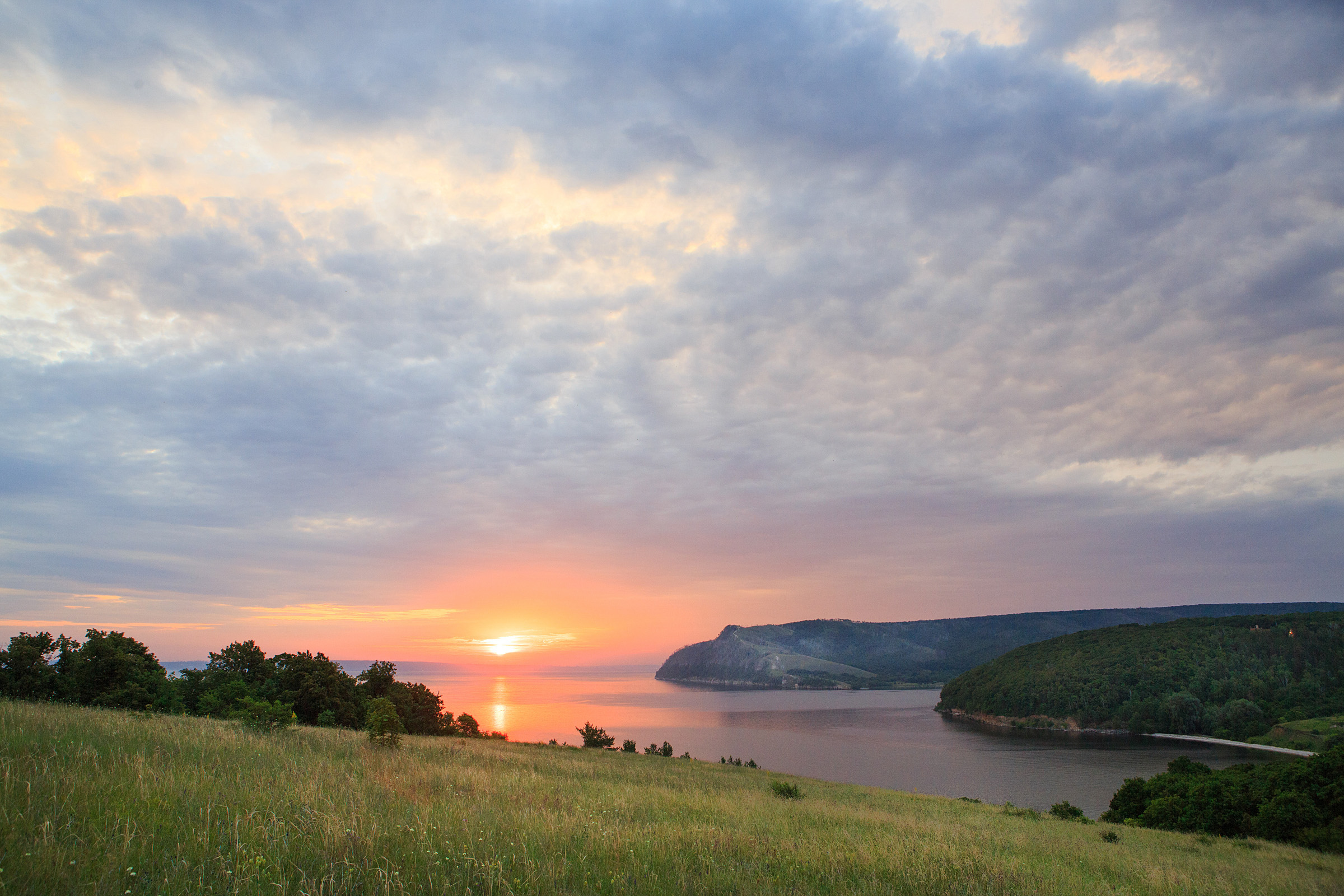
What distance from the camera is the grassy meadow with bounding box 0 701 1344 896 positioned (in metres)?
4.39

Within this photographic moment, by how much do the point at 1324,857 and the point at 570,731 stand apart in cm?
11917

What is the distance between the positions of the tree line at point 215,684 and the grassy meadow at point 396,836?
8660mm

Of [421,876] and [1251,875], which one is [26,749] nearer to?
[421,876]

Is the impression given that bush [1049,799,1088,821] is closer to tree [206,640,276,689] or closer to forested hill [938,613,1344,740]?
tree [206,640,276,689]

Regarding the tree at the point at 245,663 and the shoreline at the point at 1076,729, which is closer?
the tree at the point at 245,663

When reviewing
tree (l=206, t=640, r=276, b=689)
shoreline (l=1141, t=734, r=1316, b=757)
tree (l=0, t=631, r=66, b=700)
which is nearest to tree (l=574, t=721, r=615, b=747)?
tree (l=206, t=640, r=276, b=689)

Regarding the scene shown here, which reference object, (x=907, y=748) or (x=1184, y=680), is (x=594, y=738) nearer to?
(x=907, y=748)

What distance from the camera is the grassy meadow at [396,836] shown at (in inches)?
173

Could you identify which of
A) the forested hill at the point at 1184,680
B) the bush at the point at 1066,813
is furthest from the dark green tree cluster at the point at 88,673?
the forested hill at the point at 1184,680

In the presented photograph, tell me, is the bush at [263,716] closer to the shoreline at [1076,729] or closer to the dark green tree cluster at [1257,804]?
the dark green tree cluster at [1257,804]

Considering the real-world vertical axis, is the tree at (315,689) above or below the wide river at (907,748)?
above

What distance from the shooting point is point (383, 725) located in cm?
1714

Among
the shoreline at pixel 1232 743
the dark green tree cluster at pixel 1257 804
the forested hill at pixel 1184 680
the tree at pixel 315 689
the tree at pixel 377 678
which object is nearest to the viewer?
the dark green tree cluster at pixel 1257 804

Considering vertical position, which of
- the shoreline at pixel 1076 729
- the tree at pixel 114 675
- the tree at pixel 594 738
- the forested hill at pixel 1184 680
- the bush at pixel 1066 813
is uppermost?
the tree at pixel 114 675
